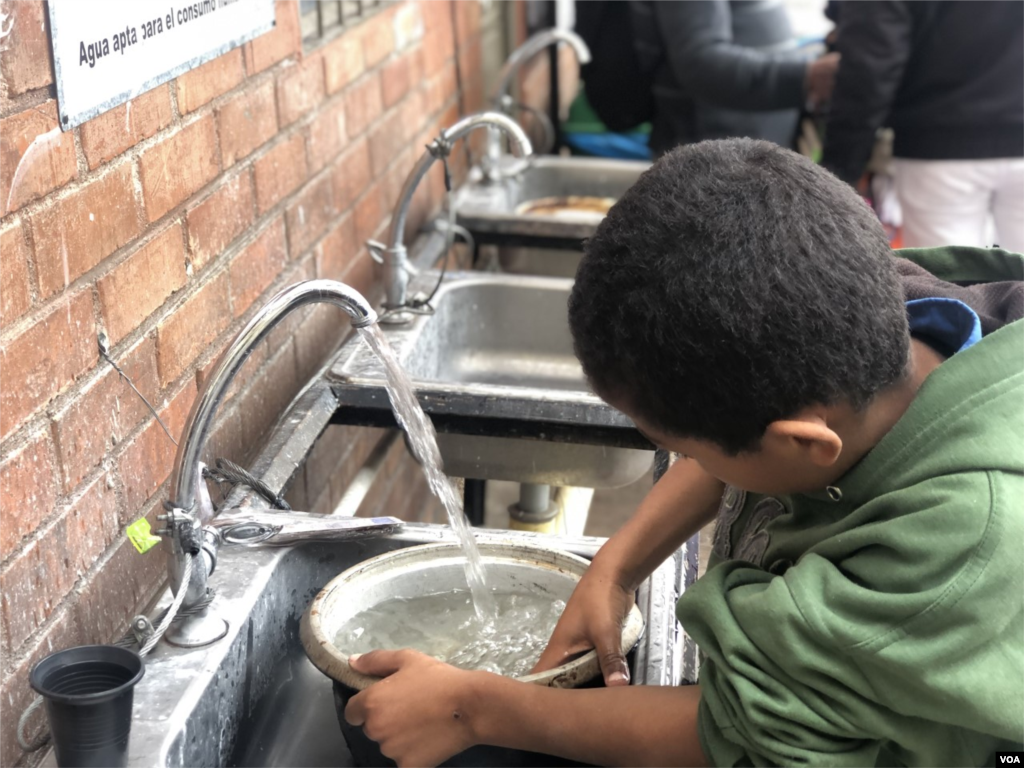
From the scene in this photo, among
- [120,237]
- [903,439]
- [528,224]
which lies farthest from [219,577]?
[528,224]

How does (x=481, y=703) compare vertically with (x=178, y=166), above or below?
below

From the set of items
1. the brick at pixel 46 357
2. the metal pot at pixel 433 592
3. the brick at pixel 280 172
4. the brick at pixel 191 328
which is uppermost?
the brick at pixel 280 172

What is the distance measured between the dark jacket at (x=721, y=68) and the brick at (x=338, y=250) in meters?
1.27

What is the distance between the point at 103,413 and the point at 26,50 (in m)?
0.37

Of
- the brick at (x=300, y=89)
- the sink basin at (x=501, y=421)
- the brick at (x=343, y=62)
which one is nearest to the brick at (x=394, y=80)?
the brick at (x=343, y=62)

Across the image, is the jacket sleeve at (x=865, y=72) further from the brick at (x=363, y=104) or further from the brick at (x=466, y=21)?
the brick at (x=363, y=104)

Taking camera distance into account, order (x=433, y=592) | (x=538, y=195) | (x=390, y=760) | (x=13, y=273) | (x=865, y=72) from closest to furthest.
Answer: (x=13, y=273) < (x=390, y=760) < (x=433, y=592) < (x=865, y=72) < (x=538, y=195)

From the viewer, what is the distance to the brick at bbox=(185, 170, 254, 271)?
1.41 meters

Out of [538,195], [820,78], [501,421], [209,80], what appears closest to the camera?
[209,80]

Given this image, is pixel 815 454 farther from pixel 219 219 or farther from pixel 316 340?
pixel 316 340

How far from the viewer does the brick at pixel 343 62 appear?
6.36 feet

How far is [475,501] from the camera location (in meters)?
2.19

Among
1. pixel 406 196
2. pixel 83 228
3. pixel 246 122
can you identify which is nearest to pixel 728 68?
pixel 406 196

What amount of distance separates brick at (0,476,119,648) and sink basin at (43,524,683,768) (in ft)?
0.37
